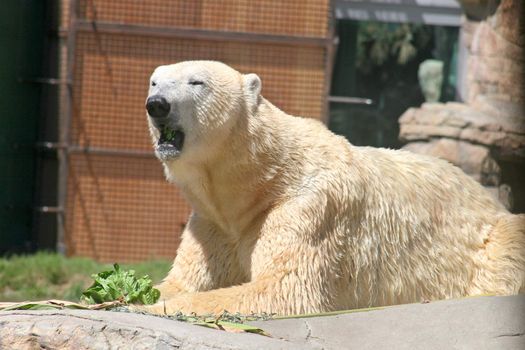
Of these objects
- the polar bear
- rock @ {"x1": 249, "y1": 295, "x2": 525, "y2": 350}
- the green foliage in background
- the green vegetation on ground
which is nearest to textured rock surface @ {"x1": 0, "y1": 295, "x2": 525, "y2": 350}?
rock @ {"x1": 249, "y1": 295, "x2": 525, "y2": 350}

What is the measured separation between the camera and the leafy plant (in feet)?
13.5

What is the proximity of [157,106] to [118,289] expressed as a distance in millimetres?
785

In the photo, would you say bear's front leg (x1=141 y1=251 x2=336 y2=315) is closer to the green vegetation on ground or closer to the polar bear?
the polar bear

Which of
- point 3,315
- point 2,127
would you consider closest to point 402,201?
point 3,315

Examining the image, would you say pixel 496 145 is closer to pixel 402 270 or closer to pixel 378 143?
pixel 378 143

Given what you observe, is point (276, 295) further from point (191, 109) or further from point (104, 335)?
point (104, 335)

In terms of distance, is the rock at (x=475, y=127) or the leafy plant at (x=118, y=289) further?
the rock at (x=475, y=127)

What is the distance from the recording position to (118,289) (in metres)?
4.14

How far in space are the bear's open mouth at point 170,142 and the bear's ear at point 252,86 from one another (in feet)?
1.29

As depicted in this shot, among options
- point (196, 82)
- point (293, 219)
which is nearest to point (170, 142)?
point (196, 82)

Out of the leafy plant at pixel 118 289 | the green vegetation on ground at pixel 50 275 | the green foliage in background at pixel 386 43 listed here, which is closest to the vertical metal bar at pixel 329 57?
the green foliage in background at pixel 386 43

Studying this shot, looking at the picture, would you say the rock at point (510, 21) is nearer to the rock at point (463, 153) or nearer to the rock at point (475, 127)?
the rock at point (475, 127)

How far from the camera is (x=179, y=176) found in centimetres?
445

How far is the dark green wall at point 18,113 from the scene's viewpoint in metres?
9.30
